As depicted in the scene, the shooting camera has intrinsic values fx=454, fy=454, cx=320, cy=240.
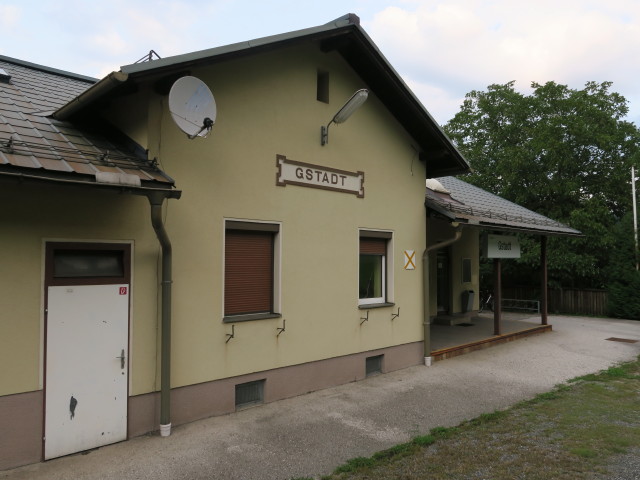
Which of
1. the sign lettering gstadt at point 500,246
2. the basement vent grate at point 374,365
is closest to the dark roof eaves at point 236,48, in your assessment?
the basement vent grate at point 374,365

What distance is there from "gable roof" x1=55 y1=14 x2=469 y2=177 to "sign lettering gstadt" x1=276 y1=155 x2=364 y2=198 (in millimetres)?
1674

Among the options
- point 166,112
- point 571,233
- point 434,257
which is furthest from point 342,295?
point 571,233

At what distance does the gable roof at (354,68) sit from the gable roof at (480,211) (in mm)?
983

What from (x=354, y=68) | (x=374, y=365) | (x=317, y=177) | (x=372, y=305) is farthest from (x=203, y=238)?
(x=354, y=68)

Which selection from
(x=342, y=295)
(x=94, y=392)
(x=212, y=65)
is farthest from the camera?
(x=342, y=295)

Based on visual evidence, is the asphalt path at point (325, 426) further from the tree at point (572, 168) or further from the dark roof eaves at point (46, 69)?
the tree at point (572, 168)

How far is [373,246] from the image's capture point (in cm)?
875

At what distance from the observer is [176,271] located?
227 inches

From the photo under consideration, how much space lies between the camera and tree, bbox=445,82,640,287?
1992 cm

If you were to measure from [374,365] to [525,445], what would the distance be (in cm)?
357

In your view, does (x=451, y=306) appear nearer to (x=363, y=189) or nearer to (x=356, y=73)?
(x=363, y=189)

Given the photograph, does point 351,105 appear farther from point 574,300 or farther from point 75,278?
point 574,300

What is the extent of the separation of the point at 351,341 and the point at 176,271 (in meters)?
3.56

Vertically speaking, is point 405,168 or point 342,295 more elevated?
point 405,168
